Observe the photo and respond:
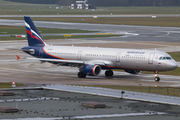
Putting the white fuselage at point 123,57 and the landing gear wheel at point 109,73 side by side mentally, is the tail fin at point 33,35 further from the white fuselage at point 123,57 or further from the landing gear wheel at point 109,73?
the landing gear wheel at point 109,73

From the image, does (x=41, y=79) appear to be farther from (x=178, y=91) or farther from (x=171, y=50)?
(x=171, y=50)

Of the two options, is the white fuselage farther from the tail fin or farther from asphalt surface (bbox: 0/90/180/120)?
asphalt surface (bbox: 0/90/180/120)

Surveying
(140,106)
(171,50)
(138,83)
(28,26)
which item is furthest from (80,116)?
(171,50)

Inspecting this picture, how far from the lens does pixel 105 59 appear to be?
59.9 metres

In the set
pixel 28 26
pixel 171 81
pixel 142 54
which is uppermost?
pixel 28 26

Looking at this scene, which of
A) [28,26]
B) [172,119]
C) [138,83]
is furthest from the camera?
[28,26]

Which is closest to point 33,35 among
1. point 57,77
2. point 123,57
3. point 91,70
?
point 57,77

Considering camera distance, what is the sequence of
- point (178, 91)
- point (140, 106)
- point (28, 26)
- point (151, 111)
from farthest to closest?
point (28, 26) → point (178, 91) → point (140, 106) → point (151, 111)

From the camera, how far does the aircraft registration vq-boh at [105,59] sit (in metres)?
56.3

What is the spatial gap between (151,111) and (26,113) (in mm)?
9957

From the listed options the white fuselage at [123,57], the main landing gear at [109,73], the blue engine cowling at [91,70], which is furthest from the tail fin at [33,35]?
the main landing gear at [109,73]

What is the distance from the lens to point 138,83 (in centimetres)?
5438

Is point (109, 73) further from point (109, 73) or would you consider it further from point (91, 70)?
point (91, 70)

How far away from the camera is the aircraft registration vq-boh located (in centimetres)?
5634
